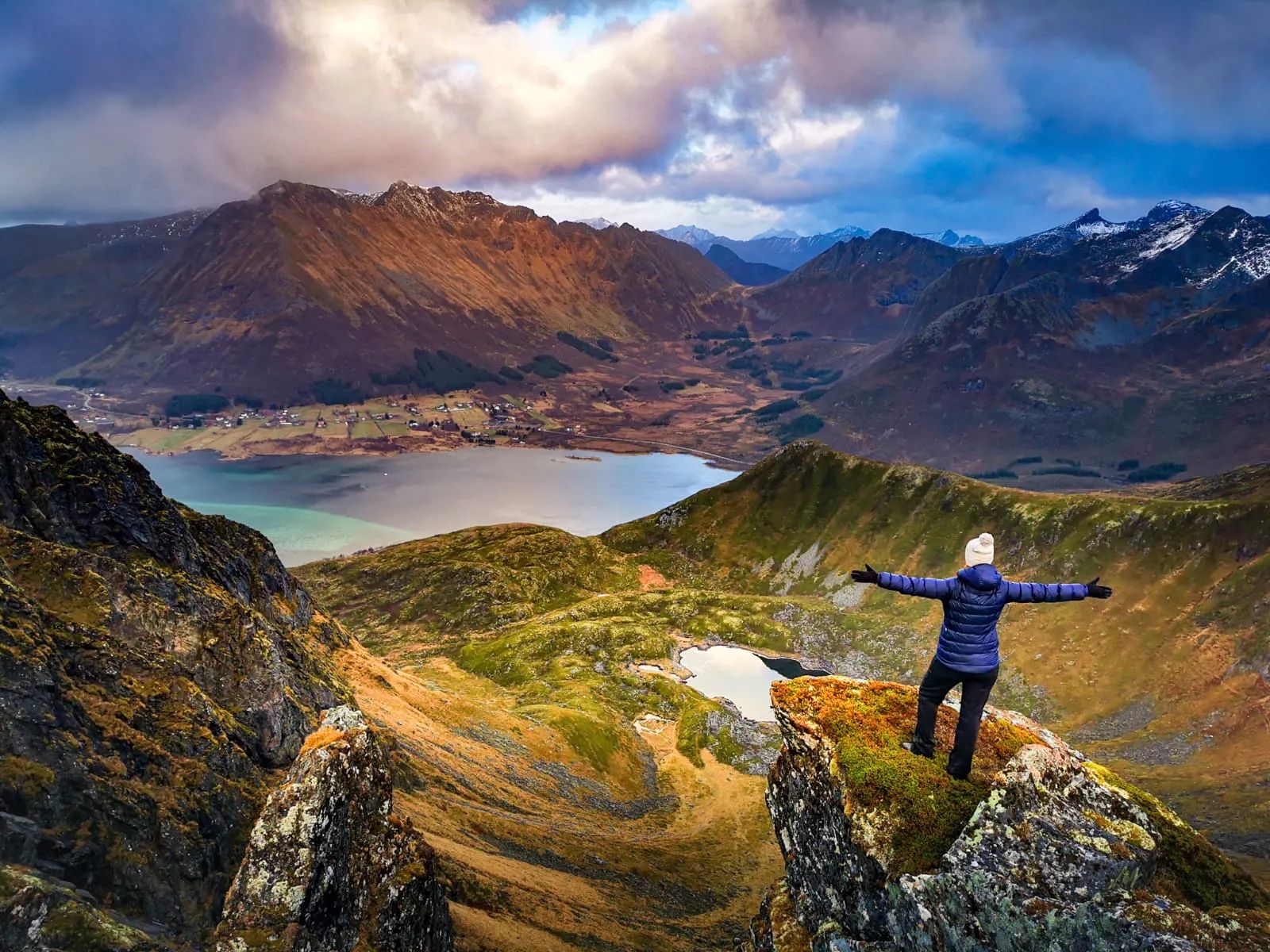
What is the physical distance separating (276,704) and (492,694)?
236 feet

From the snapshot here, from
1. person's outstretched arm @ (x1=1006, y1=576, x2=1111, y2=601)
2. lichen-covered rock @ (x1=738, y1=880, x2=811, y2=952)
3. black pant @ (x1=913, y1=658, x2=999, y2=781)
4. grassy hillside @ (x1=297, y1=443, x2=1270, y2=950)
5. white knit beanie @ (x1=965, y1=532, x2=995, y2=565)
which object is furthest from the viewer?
grassy hillside @ (x1=297, y1=443, x2=1270, y2=950)

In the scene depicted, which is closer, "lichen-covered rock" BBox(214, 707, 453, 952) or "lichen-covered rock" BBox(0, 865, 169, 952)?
"lichen-covered rock" BBox(0, 865, 169, 952)

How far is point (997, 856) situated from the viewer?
19.8 metres

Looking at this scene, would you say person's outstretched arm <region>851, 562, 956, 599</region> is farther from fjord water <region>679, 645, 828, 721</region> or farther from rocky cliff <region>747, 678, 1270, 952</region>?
fjord water <region>679, 645, 828, 721</region>

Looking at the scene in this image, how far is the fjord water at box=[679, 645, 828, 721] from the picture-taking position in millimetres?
121312

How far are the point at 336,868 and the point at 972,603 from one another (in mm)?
24856

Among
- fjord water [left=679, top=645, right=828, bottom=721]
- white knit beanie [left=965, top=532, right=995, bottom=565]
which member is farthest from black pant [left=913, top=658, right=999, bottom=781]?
fjord water [left=679, top=645, right=828, bottom=721]

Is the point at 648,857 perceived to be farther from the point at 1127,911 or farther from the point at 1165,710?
the point at 1165,710

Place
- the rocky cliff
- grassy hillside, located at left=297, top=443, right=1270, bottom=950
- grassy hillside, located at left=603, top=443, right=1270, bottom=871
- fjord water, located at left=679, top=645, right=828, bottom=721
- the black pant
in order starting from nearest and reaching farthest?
the rocky cliff, the black pant, grassy hillside, located at left=297, top=443, right=1270, bottom=950, grassy hillside, located at left=603, top=443, right=1270, bottom=871, fjord water, located at left=679, top=645, right=828, bottom=721

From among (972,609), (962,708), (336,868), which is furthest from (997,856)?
(336,868)

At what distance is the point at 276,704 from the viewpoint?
4131 cm

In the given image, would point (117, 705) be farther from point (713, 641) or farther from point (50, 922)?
point (713, 641)

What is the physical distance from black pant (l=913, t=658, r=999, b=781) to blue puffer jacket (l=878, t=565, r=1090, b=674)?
34 cm

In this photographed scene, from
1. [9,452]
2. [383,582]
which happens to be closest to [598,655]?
[383,582]
